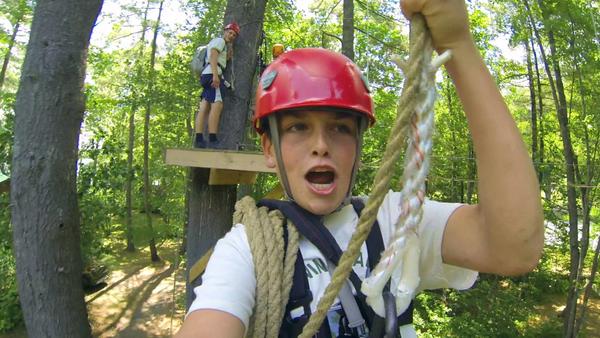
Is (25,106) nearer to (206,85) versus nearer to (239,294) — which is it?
(206,85)

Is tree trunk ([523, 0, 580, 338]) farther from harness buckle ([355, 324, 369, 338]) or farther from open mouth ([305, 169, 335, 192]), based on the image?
harness buckle ([355, 324, 369, 338])

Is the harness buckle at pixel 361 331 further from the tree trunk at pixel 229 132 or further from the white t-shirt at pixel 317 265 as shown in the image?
the tree trunk at pixel 229 132

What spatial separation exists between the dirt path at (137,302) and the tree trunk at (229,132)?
471 centimetres

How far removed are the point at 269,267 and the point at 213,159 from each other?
240 cm

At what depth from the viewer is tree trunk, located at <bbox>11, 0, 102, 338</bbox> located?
10.1ft

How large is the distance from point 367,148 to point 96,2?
20.6 feet

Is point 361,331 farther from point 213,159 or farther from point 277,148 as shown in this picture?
point 213,159

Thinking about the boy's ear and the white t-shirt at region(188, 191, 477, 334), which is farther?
the boy's ear

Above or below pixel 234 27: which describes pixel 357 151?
below

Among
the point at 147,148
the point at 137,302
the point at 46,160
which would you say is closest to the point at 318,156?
the point at 46,160

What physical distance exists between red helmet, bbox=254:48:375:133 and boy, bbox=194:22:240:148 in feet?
8.92

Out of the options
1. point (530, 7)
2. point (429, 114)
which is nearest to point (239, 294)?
point (429, 114)

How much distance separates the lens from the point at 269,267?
104 cm

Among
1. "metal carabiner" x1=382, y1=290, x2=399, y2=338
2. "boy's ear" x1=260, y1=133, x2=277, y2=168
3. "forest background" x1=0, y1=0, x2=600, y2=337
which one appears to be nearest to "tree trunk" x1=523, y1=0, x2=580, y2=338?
"forest background" x1=0, y1=0, x2=600, y2=337
